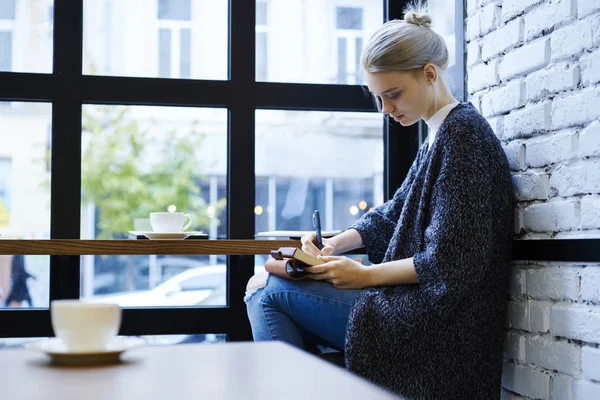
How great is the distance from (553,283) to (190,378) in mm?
1232

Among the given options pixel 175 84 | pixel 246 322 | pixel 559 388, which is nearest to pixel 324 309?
pixel 559 388

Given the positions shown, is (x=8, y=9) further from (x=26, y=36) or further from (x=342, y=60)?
(x=342, y=60)

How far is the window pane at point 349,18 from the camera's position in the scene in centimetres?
296

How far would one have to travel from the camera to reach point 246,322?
2.83 metres

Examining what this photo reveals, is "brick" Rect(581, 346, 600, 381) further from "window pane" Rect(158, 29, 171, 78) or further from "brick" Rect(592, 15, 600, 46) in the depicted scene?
"window pane" Rect(158, 29, 171, 78)

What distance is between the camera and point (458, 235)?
6.17 feet

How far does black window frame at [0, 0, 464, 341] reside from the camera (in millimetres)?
Result: 2703

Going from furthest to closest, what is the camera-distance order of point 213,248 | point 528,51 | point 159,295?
point 159,295 < point 213,248 < point 528,51

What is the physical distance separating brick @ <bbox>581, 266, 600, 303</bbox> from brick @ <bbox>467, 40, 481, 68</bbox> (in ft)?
2.50

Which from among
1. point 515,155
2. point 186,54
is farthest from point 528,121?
point 186,54

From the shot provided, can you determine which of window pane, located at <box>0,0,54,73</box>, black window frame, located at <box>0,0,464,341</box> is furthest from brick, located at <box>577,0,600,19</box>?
window pane, located at <box>0,0,54,73</box>

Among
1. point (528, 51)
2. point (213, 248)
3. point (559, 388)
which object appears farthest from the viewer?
point (213, 248)

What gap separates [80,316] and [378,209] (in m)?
1.51

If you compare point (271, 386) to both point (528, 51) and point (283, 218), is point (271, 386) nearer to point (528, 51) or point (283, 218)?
point (528, 51)
